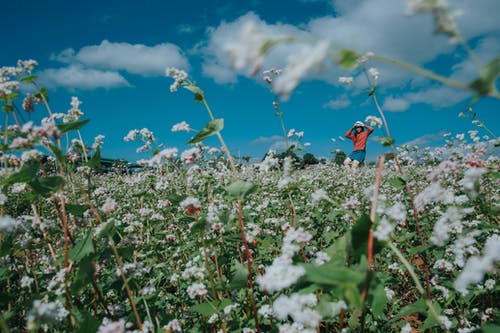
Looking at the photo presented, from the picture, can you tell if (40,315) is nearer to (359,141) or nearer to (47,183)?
(47,183)

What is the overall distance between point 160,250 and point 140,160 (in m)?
1.77

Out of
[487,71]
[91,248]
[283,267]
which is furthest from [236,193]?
[487,71]

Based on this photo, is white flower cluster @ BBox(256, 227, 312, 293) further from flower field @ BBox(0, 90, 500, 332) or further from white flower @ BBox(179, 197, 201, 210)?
white flower @ BBox(179, 197, 201, 210)

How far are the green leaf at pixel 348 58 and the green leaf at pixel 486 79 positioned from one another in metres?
0.29

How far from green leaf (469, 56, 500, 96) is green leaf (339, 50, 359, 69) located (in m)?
0.29

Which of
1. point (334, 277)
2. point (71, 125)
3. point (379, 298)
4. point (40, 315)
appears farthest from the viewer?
point (71, 125)

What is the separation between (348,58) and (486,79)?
13.0 inches

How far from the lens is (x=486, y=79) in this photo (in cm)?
75

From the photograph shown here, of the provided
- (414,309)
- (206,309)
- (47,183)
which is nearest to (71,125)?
(47,183)

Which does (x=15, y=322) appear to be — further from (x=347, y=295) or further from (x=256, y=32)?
(x=256, y=32)

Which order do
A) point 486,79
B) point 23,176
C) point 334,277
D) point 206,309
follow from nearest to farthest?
point 486,79
point 334,277
point 23,176
point 206,309

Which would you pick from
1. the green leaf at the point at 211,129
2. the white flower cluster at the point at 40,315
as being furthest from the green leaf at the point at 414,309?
the white flower cluster at the point at 40,315

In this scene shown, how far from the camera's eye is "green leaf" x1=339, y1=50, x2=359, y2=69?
833mm

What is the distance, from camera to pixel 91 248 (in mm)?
2105
